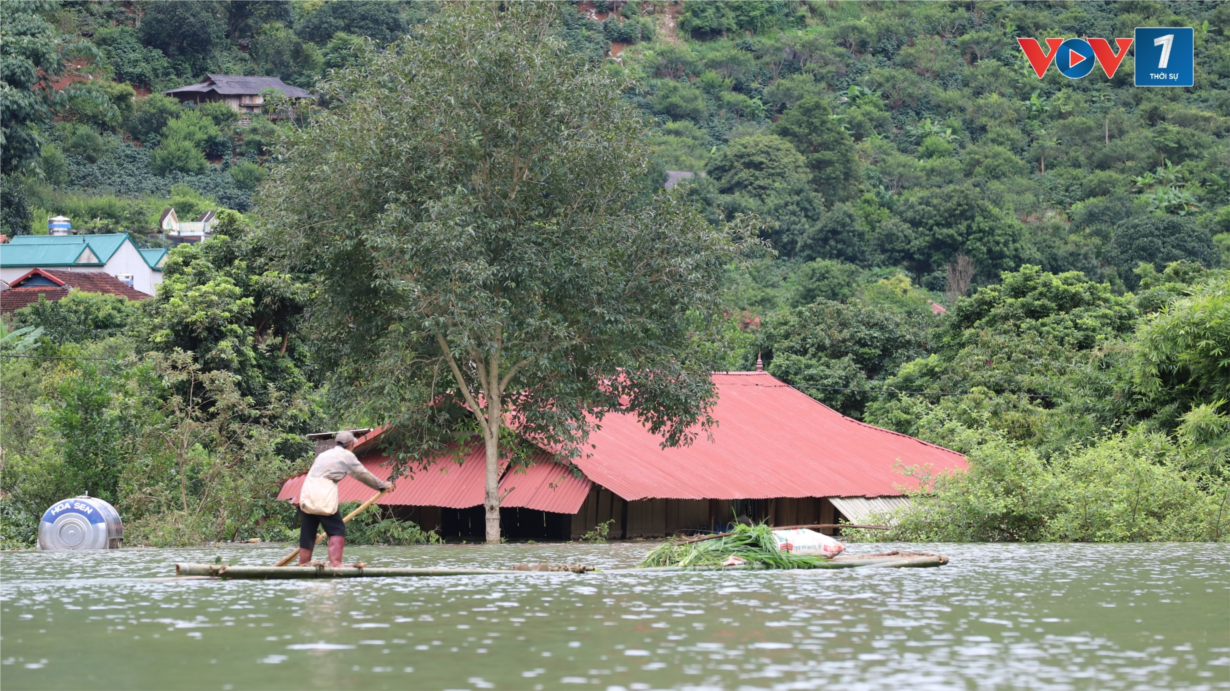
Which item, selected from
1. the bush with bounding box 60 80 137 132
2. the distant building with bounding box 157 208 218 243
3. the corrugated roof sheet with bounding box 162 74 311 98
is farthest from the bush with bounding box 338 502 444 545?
the corrugated roof sheet with bounding box 162 74 311 98

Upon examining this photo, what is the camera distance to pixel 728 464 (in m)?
23.9

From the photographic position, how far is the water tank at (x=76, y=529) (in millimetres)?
16844

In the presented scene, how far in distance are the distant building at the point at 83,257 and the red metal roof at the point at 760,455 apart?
2015 inches

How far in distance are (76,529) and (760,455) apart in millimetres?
12896

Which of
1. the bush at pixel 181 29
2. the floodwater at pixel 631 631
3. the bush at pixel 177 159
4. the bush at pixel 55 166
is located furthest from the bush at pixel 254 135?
the floodwater at pixel 631 631

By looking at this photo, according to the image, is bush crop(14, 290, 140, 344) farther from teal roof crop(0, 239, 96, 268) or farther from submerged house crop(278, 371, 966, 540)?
submerged house crop(278, 371, 966, 540)

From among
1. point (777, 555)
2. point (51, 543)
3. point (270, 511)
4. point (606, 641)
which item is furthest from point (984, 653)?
point (270, 511)

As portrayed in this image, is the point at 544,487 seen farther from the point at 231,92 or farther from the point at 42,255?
the point at 231,92

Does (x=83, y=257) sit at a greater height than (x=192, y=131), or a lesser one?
lesser

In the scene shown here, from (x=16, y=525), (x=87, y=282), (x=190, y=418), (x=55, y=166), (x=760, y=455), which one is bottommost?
(x=16, y=525)

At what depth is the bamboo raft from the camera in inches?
408

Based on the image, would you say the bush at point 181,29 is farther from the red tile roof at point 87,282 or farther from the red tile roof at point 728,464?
the red tile roof at point 728,464

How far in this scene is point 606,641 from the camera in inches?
290

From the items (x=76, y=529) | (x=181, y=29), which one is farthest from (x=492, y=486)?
(x=181, y=29)
